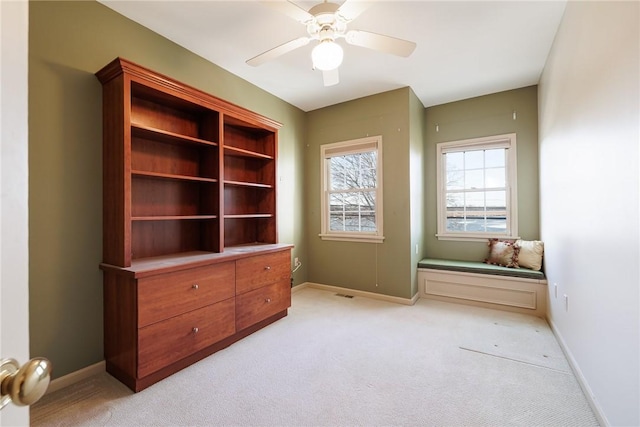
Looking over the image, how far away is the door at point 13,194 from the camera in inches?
17.6

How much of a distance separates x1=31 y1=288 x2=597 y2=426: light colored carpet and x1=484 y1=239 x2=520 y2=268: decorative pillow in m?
0.83

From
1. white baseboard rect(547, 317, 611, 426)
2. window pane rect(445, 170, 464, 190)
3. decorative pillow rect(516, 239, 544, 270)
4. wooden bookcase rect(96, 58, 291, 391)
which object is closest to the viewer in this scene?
white baseboard rect(547, 317, 611, 426)

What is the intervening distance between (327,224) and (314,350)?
2.10 m

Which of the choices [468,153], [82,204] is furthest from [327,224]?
[82,204]

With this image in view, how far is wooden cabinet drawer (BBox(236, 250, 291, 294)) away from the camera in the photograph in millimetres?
2588

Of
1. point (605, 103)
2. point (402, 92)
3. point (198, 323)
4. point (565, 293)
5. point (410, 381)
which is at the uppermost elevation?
point (402, 92)

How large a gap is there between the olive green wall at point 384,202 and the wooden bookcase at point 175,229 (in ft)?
3.65

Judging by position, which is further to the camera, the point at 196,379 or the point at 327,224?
the point at 327,224

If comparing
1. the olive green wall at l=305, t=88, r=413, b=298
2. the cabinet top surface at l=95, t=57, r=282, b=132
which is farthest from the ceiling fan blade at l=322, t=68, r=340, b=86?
the olive green wall at l=305, t=88, r=413, b=298

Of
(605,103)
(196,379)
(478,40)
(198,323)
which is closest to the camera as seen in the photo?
(605,103)

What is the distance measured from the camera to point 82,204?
2.01m

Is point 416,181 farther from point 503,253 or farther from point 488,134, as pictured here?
point 503,253

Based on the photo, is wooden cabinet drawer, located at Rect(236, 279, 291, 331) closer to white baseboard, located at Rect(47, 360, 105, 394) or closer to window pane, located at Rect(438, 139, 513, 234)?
white baseboard, located at Rect(47, 360, 105, 394)

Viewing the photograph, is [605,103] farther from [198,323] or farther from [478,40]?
[198,323]
